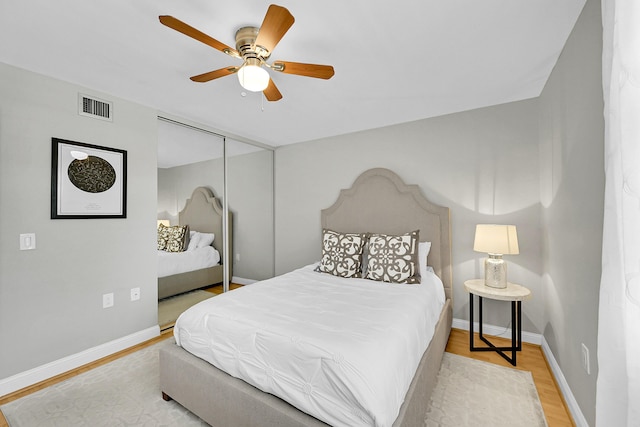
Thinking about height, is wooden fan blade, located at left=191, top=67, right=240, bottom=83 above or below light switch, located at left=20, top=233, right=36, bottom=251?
above

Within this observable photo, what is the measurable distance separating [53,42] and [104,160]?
39.5 inches

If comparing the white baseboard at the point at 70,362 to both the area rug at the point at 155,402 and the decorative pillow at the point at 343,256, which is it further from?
the decorative pillow at the point at 343,256

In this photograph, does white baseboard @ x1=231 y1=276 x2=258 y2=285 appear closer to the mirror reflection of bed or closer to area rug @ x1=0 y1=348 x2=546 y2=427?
the mirror reflection of bed

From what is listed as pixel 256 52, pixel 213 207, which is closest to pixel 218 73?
pixel 256 52

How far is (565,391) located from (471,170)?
202cm

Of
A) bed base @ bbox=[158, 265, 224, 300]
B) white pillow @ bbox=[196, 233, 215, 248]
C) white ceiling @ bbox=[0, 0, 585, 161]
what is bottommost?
bed base @ bbox=[158, 265, 224, 300]

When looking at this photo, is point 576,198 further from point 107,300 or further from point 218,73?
point 107,300

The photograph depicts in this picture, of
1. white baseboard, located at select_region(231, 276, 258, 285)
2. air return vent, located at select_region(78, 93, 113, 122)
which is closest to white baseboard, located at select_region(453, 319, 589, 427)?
white baseboard, located at select_region(231, 276, 258, 285)

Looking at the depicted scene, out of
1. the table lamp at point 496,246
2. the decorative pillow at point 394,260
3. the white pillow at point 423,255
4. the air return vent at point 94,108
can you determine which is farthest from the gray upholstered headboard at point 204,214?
the table lamp at point 496,246

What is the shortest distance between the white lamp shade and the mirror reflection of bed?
2.98 meters

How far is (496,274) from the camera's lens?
250 cm

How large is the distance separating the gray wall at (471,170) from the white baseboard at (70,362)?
2678 mm

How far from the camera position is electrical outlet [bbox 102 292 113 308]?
2571 millimetres

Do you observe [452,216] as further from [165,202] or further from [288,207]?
[165,202]
